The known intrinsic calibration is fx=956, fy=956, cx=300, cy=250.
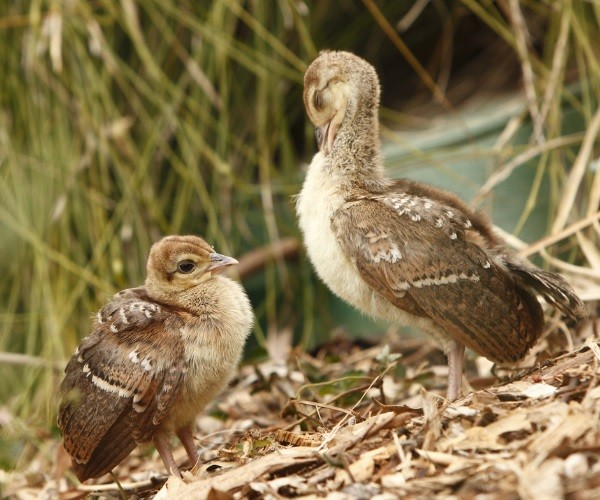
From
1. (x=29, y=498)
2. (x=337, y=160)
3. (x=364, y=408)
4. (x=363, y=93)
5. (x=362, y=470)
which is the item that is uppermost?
(x=363, y=93)

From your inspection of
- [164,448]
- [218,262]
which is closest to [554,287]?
[218,262]

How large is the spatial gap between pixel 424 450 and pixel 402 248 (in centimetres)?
91

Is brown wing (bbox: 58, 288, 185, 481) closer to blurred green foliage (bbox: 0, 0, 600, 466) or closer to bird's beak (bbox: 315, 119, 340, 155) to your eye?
bird's beak (bbox: 315, 119, 340, 155)

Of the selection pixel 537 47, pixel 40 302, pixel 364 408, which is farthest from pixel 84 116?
pixel 537 47

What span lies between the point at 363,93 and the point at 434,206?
1.68 feet

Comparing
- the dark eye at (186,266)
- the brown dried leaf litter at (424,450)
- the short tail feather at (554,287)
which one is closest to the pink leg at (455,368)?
the brown dried leaf litter at (424,450)

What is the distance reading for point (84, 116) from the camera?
16.0ft

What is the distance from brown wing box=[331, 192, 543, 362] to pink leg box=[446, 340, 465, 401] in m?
0.06

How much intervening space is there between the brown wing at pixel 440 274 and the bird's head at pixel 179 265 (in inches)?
19.3

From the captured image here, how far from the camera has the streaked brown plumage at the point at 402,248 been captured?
10.5 ft

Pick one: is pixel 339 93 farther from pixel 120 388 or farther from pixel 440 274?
pixel 120 388

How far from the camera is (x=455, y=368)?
10.8 feet

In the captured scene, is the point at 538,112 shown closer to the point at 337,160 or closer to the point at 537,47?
the point at 537,47

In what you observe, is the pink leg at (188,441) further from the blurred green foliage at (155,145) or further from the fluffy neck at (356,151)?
the blurred green foliage at (155,145)
